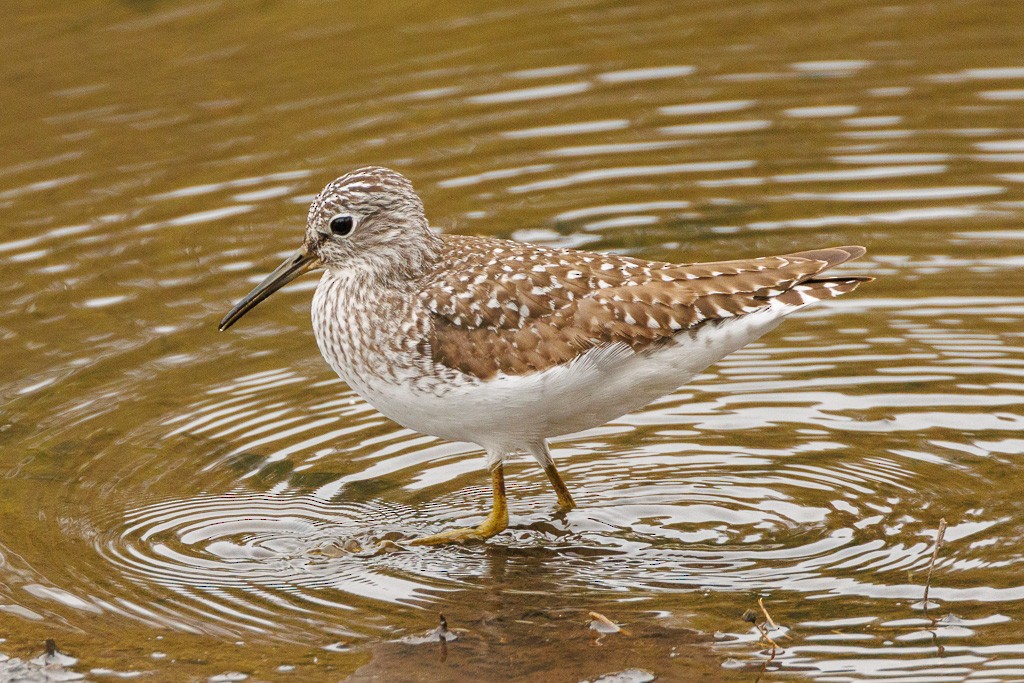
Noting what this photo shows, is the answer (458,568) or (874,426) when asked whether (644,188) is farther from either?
(458,568)

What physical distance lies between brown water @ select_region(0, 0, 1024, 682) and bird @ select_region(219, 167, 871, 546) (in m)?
0.89

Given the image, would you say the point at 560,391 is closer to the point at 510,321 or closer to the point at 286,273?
the point at 510,321

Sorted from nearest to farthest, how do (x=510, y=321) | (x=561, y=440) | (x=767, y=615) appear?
1. (x=767, y=615)
2. (x=510, y=321)
3. (x=561, y=440)

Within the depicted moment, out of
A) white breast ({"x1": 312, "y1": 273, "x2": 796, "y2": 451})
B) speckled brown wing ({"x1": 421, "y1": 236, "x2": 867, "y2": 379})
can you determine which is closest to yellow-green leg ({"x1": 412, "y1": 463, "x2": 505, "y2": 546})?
white breast ({"x1": 312, "y1": 273, "x2": 796, "y2": 451})

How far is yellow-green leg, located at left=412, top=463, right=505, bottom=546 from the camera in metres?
9.00

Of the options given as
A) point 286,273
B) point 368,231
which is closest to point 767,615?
point 368,231

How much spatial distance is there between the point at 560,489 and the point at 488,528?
1.77ft

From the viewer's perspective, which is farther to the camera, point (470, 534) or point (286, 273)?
point (286, 273)

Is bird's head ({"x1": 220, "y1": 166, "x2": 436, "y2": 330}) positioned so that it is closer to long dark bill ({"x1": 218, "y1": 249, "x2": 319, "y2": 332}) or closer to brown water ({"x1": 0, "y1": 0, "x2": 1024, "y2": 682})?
long dark bill ({"x1": 218, "y1": 249, "x2": 319, "y2": 332})

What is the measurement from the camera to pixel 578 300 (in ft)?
28.4

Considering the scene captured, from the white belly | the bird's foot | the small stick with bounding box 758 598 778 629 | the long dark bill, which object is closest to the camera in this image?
the small stick with bounding box 758 598 778 629

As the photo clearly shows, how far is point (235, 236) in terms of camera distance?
513 inches

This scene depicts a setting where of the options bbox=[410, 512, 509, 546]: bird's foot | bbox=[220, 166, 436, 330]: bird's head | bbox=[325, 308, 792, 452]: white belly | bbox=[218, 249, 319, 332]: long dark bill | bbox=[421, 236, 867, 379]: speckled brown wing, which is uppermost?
bbox=[220, 166, 436, 330]: bird's head

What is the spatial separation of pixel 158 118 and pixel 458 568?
26.2 ft
